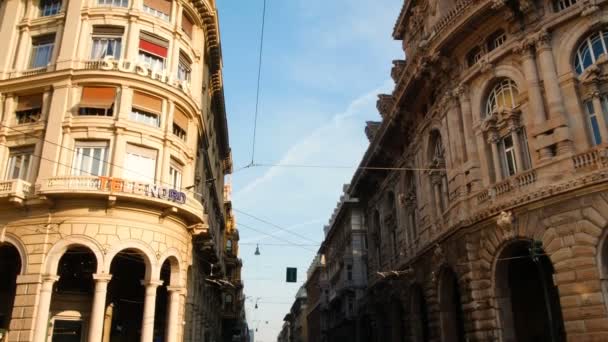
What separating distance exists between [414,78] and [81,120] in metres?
16.3

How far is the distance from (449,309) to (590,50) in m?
12.9

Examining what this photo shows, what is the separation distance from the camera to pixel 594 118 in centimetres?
1722

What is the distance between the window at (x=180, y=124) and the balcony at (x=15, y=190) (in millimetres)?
6967

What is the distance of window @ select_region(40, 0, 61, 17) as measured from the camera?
25000 millimetres

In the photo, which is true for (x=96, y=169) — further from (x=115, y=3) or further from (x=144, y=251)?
(x=115, y=3)

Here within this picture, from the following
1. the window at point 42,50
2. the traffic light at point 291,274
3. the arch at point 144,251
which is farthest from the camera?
the traffic light at point 291,274

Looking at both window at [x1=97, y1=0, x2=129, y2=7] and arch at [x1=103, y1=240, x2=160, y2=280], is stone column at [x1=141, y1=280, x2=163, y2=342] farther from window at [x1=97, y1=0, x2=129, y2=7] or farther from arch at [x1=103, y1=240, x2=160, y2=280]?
window at [x1=97, y1=0, x2=129, y2=7]

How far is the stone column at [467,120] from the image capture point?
71.7 feet

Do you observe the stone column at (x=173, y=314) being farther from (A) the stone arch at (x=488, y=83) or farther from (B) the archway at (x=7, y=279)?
(A) the stone arch at (x=488, y=83)

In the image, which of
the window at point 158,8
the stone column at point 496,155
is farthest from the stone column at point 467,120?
the window at point 158,8

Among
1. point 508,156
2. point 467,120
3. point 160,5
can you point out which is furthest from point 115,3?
point 508,156

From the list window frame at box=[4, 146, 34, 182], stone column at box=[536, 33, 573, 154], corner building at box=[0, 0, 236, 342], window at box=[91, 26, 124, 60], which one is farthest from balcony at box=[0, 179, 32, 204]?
stone column at box=[536, 33, 573, 154]

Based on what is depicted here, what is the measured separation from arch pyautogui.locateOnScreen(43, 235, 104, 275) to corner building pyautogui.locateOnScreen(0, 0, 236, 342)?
0.04m

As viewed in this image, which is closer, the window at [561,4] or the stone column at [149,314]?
the window at [561,4]
